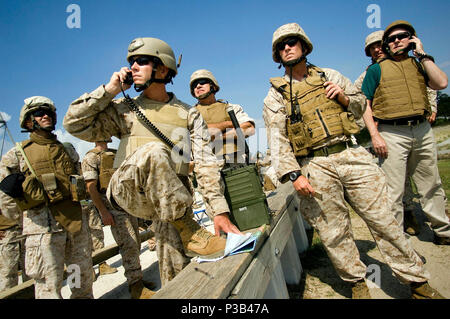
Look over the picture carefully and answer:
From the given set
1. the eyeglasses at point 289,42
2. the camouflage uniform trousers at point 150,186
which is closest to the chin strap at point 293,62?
the eyeglasses at point 289,42

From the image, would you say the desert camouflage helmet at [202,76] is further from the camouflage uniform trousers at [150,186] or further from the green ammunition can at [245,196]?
the camouflage uniform trousers at [150,186]

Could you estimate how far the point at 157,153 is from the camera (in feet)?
5.75

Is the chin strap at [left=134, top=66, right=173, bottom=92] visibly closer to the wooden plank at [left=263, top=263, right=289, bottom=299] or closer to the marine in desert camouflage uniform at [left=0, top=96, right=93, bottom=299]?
the marine in desert camouflage uniform at [left=0, top=96, right=93, bottom=299]

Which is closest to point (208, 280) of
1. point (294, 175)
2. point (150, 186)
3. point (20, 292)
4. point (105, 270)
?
point (150, 186)

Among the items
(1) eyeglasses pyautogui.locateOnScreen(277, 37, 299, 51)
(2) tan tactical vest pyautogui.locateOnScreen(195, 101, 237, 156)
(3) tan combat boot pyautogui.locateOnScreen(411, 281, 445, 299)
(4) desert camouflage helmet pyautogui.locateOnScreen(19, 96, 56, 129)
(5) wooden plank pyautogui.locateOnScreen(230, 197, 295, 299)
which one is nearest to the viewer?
(5) wooden plank pyautogui.locateOnScreen(230, 197, 295, 299)

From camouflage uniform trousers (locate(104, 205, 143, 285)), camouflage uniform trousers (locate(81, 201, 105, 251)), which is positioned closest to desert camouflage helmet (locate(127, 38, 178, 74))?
camouflage uniform trousers (locate(104, 205, 143, 285))

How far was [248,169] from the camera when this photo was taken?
2.45 meters

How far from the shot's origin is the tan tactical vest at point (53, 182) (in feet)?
9.41

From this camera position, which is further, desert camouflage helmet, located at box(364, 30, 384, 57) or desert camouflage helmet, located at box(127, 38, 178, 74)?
desert camouflage helmet, located at box(364, 30, 384, 57)

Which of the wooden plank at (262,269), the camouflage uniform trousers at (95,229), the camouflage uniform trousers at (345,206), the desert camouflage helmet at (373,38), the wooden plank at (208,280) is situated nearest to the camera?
the wooden plank at (208,280)

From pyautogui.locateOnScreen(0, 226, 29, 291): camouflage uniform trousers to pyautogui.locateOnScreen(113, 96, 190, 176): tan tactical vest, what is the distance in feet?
10.6

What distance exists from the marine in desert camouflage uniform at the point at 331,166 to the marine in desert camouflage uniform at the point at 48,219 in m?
2.64

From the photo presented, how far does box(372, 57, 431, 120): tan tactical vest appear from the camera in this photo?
10.7ft

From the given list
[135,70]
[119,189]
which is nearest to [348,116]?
[135,70]
